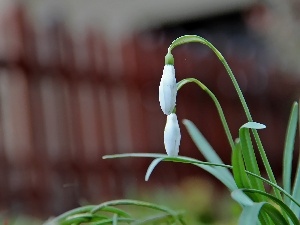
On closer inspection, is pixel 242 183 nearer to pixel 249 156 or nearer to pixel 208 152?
pixel 249 156

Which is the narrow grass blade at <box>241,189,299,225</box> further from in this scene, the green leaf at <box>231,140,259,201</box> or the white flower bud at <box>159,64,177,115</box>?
the white flower bud at <box>159,64,177,115</box>

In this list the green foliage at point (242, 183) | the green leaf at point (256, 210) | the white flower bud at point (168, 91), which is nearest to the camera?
the green leaf at point (256, 210)

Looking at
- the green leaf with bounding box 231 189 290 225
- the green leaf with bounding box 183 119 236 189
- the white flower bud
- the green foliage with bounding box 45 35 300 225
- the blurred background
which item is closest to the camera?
the green leaf with bounding box 231 189 290 225

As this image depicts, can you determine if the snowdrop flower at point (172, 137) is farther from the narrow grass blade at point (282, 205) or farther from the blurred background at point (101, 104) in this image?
the blurred background at point (101, 104)

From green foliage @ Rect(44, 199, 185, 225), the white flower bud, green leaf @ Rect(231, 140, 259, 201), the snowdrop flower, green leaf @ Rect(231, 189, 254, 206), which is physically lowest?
green foliage @ Rect(44, 199, 185, 225)

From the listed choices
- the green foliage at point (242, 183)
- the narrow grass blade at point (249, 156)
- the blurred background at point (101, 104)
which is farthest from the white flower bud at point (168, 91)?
the blurred background at point (101, 104)

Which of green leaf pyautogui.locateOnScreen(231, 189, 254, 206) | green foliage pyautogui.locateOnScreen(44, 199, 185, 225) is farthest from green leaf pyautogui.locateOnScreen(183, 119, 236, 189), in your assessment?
green leaf pyautogui.locateOnScreen(231, 189, 254, 206)

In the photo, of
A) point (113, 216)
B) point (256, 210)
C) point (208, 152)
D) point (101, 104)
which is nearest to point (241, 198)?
point (256, 210)

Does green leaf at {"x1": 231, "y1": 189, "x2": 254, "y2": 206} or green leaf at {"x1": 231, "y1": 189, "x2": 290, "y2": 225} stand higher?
green leaf at {"x1": 231, "y1": 189, "x2": 254, "y2": 206}
